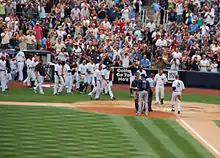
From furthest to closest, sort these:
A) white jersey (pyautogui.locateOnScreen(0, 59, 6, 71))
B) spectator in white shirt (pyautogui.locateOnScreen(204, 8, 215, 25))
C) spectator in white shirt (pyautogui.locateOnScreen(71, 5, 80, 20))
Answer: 1. spectator in white shirt (pyautogui.locateOnScreen(204, 8, 215, 25))
2. spectator in white shirt (pyautogui.locateOnScreen(71, 5, 80, 20))
3. white jersey (pyautogui.locateOnScreen(0, 59, 6, 71))

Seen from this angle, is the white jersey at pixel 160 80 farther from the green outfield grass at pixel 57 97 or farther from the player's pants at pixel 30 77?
the player's pants at pixel 30 77

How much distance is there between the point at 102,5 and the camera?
3947 centimetres

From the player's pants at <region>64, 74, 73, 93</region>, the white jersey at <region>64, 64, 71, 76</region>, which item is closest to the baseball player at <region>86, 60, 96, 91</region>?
the player's pants at <region>64, 74, 73, 93</region>

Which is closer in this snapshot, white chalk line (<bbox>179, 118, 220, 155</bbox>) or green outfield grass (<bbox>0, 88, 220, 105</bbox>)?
white chalk line (<bbox>179, 118, 220, 155</bbox>)

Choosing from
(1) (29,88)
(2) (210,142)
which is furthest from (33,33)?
(2) (210,142)

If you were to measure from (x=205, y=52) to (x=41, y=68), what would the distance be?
1065 cm

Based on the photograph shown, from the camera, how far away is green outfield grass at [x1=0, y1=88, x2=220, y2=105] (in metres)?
29.1

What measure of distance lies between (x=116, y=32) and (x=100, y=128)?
15.5 metres

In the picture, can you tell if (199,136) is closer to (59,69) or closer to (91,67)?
(59,69)

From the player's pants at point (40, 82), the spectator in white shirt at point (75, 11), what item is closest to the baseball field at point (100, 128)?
the player's pants at point (40, 82)

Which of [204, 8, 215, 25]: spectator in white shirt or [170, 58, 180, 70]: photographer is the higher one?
[204, 8, 215, 25]: spectator in white shirt

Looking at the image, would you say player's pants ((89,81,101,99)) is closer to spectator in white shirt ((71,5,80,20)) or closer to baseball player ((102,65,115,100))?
baseball player ((102,65,115,100))

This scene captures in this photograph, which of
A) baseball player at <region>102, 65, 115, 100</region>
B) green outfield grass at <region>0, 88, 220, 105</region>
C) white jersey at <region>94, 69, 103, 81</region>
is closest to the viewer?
green outfield grass at <region>0, 88, 220, 105</region>

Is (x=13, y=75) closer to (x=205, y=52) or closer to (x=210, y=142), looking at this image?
(x=205, y=52)
